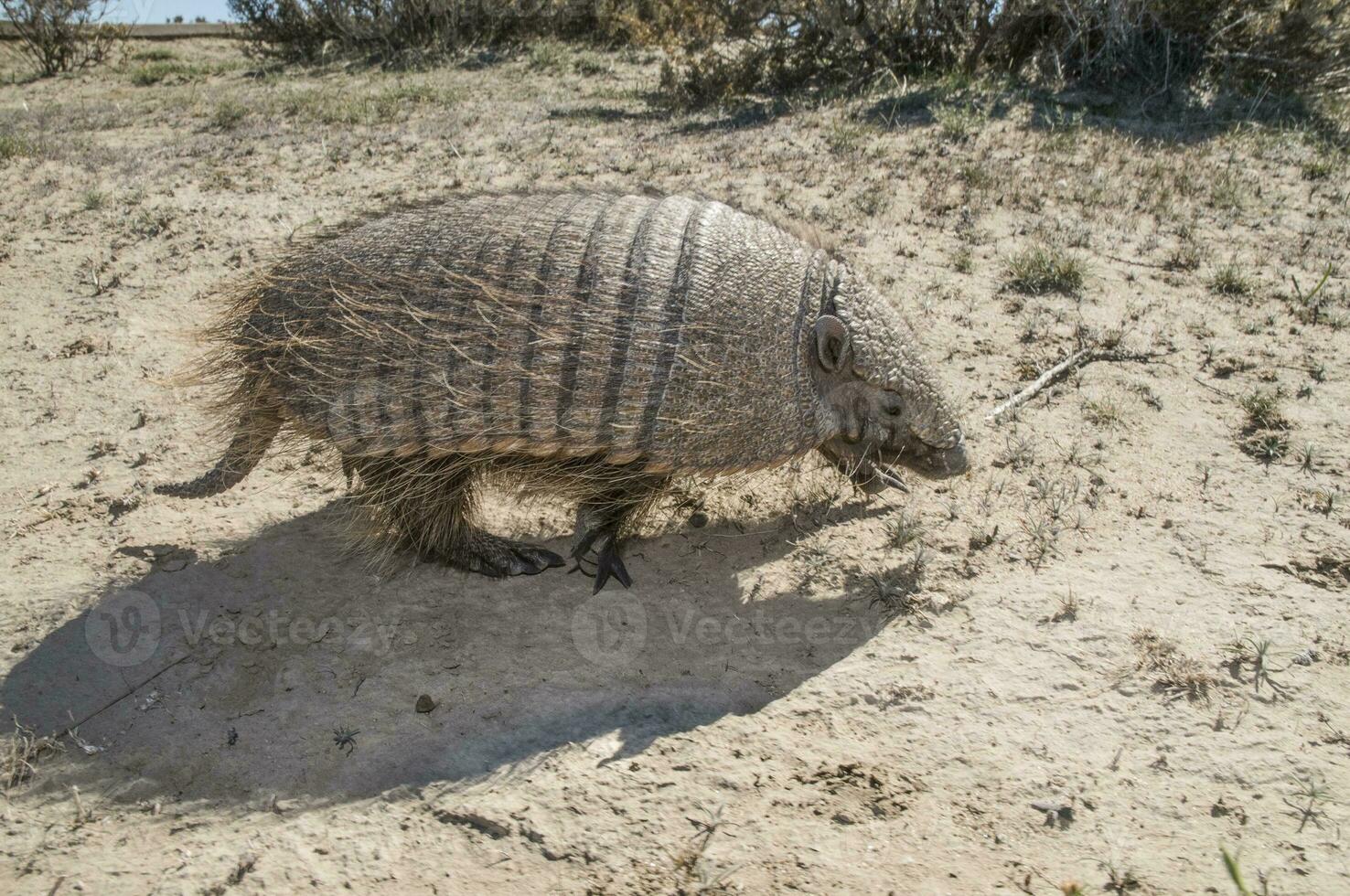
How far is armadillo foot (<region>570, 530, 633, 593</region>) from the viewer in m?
4.83

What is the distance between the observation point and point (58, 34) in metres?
17.6

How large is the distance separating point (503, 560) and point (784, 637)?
1.47 m

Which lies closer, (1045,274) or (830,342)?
(830,342)

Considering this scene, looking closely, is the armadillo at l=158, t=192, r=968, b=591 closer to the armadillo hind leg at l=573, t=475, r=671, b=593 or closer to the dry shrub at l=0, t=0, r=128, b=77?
the armadillo hind leg at l=573, t=475, r=671, b=593

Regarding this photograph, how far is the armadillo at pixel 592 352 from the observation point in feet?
13.4

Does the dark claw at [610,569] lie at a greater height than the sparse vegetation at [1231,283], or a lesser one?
lesser

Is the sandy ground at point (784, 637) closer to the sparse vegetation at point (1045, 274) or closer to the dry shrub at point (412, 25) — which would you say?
the sparse vegetation at point (1045, 274)

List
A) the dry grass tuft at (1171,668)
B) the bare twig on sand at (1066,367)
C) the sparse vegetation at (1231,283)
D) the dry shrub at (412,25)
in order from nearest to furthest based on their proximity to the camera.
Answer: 1. the dry grass tuft at (1171,668)
2. the bare twig on sand at (1066,367)
3. the sparse vegetation at (1231,283)
4. the dry shrub at (412,25)

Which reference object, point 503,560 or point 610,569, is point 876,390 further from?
point 503,560

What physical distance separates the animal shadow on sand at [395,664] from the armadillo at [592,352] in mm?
646

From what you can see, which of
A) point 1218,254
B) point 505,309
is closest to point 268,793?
point 505,309

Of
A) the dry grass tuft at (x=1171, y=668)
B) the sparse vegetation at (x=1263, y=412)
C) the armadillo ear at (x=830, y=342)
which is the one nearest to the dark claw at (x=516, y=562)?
the armadillo ear at (x=830, y=342)

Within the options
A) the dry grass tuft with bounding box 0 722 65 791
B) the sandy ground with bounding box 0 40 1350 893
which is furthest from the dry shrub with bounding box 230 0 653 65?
the dry grass tuft with bounding box 0 722 65 791

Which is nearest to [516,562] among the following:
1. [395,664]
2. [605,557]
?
Result: [605,557]
